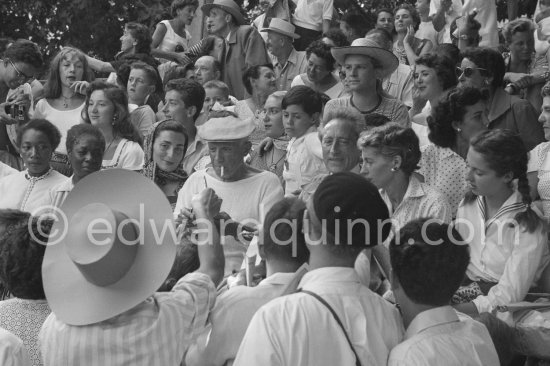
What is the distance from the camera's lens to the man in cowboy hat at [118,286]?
13.9 feet

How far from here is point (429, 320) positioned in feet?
13.5

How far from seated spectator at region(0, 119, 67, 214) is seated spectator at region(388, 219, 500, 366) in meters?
4.00

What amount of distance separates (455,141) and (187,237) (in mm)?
2488

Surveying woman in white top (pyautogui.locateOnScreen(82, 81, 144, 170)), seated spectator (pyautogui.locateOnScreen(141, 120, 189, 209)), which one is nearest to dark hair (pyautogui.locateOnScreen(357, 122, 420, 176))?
seated spectator (pyautogui.locateOnScreen(141, 120, 189, 209))

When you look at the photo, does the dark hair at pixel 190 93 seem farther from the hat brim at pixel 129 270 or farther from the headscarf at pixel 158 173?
the hat brim at pixel 129 270

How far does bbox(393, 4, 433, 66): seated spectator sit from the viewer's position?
12000 millimetres

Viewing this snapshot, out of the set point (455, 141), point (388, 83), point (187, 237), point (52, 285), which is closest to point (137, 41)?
point (388, 83)

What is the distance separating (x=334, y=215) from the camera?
3.95 m

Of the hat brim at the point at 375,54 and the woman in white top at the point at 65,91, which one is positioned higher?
the hat brim at the point at 375,54

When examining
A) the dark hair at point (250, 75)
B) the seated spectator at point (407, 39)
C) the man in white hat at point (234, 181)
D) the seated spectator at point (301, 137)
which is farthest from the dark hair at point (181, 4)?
the man in white hat at point (234, 181)

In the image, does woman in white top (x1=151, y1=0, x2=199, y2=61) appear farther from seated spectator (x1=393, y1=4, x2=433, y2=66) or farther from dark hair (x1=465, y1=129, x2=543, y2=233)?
dark hair (x1=465, y1=129, x2=543, y2=233)

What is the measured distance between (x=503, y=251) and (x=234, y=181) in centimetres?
192

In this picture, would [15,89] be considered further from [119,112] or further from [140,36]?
[140,36]

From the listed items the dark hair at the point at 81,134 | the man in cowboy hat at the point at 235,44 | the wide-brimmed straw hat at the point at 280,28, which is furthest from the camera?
the man in cowboy hat at the point at 235,44
